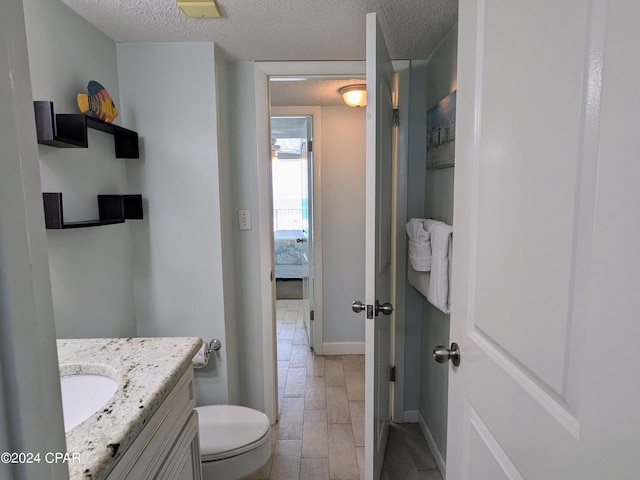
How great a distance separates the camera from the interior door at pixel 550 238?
1.36 ft

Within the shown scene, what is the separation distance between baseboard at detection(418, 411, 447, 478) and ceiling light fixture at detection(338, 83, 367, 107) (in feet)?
6.83

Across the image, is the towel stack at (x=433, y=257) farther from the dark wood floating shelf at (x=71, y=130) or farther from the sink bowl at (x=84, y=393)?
the dark wood floating shelf at (x=71, y=130)

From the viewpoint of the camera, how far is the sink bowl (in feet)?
2.86

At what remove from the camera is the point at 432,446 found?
180 centimetres

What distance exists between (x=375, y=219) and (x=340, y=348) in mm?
2031

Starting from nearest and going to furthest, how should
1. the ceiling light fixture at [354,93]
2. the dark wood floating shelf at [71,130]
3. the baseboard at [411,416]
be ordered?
the dark wood floating shelf at [71,130], the baseboard at [411,416], the ceiling light fixture at [354,93]

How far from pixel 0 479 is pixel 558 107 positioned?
814mm

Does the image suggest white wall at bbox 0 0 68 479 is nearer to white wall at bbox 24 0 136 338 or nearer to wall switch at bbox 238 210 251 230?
white wall at bbox 24 0 136 338

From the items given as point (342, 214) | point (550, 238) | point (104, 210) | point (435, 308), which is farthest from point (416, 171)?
point (104, 210)

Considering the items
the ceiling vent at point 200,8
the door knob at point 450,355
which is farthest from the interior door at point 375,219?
the ceiling vent at point 200,8

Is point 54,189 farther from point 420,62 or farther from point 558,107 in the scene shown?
point 420,62

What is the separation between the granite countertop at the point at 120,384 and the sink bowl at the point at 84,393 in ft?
0.06

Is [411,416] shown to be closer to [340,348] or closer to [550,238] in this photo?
[340,348]

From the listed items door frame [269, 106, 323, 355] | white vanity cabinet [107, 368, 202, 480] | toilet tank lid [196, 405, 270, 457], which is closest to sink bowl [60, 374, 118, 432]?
white vanity cabinet [107, 368, 202, 480]
